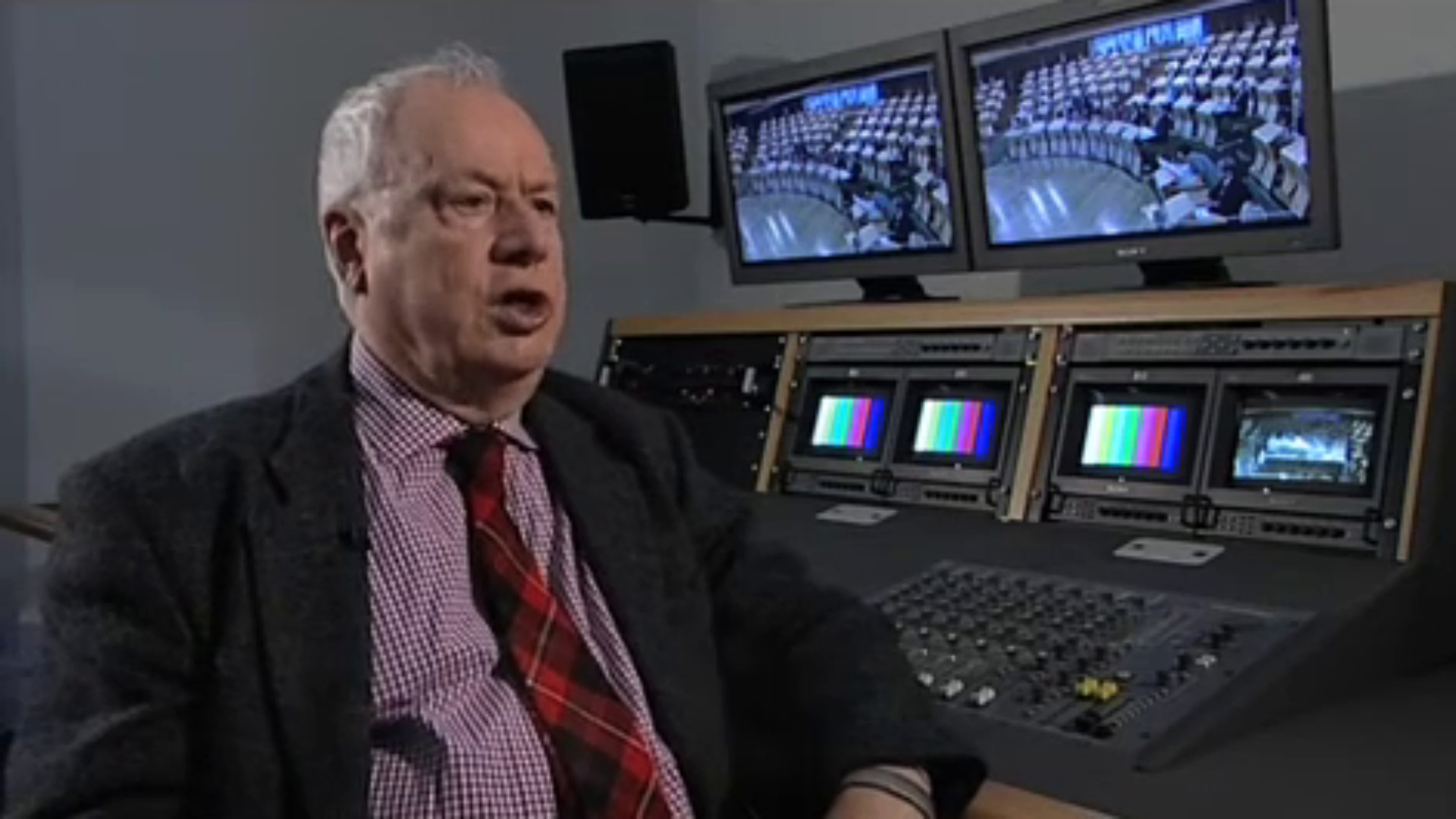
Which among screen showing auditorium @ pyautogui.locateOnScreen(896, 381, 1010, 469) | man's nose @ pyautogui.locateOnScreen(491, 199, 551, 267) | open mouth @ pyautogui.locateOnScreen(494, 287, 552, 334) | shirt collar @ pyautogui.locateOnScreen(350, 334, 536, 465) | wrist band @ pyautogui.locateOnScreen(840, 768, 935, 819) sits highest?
man's nose @ pyautogui.locateOnScreen(491, 199, 551, 267)

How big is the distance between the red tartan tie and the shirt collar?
19 millimetres

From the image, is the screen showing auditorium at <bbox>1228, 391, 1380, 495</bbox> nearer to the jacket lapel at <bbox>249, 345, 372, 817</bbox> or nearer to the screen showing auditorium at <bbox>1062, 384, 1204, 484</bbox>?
the screen showing auditorium at <bbox>1062, 384, 1204, 484</bbox>

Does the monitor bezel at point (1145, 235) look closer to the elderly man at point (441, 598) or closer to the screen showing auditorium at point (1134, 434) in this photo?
the screen showing auditorium at point (1134, 434)

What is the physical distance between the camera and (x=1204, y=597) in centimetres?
131

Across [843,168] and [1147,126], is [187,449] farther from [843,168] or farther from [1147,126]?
[843,168]

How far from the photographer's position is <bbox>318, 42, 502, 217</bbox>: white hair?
3.59ft

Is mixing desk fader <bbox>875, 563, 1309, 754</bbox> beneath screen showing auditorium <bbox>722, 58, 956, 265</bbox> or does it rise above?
beneath

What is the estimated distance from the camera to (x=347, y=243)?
1.12 m

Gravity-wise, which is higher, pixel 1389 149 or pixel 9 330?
pixel 1389 149

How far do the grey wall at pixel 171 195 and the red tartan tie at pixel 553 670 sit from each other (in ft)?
5.52

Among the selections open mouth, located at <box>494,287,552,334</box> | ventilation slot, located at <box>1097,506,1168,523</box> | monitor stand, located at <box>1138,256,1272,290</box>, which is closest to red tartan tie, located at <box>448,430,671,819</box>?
open mouth, located at <box>494,287,552,334</box>

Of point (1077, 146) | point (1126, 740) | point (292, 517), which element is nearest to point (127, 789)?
point (292, 517)

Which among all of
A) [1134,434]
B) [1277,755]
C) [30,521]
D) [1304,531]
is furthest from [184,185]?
[1277,755]

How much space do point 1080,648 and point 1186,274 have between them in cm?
71
